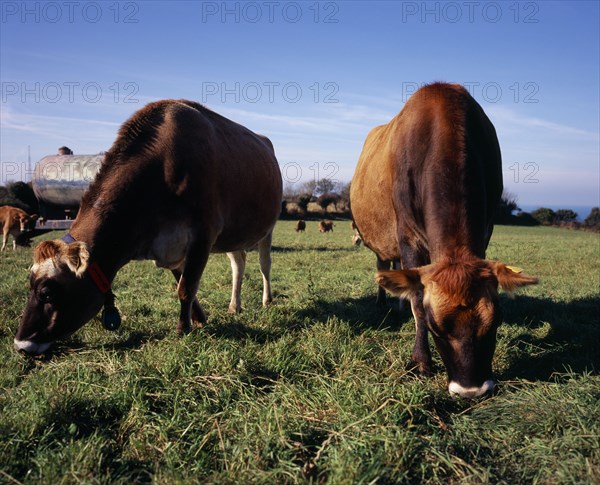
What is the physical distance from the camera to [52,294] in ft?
13.0

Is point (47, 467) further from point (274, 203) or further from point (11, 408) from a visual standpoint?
point (274, 203)

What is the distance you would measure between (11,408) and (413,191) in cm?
364

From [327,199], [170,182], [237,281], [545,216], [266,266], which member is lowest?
[237,281]

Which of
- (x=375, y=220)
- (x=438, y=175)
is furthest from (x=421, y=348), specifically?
(x=375, y=220)

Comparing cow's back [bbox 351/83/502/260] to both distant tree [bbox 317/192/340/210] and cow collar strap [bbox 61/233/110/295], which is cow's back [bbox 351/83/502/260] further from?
distant tree [bbox 317/192/340/210]

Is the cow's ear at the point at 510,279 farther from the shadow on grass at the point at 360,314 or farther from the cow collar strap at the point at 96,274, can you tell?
the cow collar strap at the point at 96,274

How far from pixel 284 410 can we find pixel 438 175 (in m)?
2.34

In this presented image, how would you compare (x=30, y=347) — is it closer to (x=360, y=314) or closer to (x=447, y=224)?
(x=447, y=224)

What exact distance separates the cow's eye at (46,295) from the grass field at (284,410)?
54 cm

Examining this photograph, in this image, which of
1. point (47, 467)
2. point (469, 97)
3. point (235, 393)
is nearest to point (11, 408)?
point (47, 467)

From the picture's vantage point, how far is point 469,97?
4.93 metres

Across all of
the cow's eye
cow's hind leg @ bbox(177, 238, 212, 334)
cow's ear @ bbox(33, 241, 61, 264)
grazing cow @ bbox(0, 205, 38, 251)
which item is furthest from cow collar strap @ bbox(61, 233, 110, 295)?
grazing cow @ bbox(0, 205, 38, 251)

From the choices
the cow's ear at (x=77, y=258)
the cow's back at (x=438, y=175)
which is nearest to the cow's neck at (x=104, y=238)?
the cow's ear at (x=77, y=258)

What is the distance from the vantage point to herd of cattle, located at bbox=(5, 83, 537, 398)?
10.6 ft
